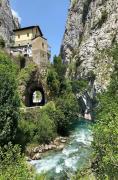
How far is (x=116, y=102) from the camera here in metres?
55.5

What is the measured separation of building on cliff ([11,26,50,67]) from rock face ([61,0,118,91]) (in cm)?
979

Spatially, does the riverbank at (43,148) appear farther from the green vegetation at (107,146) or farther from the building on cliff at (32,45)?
the building on cliff at (32,45)

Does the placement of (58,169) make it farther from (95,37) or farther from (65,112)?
(95,37)

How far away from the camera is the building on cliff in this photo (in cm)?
9744

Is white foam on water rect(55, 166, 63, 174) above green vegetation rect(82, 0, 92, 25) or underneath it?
underneath

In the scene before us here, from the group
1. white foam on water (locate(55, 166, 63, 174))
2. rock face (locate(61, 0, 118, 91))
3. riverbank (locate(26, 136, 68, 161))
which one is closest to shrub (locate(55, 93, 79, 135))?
riverbank (locate(26, 136, 68, 161))

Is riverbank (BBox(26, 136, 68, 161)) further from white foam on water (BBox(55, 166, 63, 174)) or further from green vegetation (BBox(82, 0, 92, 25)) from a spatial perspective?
green vegetation (BBox(82, 0, 92, 25))

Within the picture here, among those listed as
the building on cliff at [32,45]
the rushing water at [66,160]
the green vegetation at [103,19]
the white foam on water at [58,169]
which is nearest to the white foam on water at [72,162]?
the rushing water at [66,160]

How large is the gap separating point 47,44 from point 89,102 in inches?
879

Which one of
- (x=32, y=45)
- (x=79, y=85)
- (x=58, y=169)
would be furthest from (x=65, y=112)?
(x=32, y=45)

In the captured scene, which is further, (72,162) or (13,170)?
(72,162)

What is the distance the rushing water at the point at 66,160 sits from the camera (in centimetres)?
5218

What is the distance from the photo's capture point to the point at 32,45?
104 m

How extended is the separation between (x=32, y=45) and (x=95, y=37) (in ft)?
55.5
